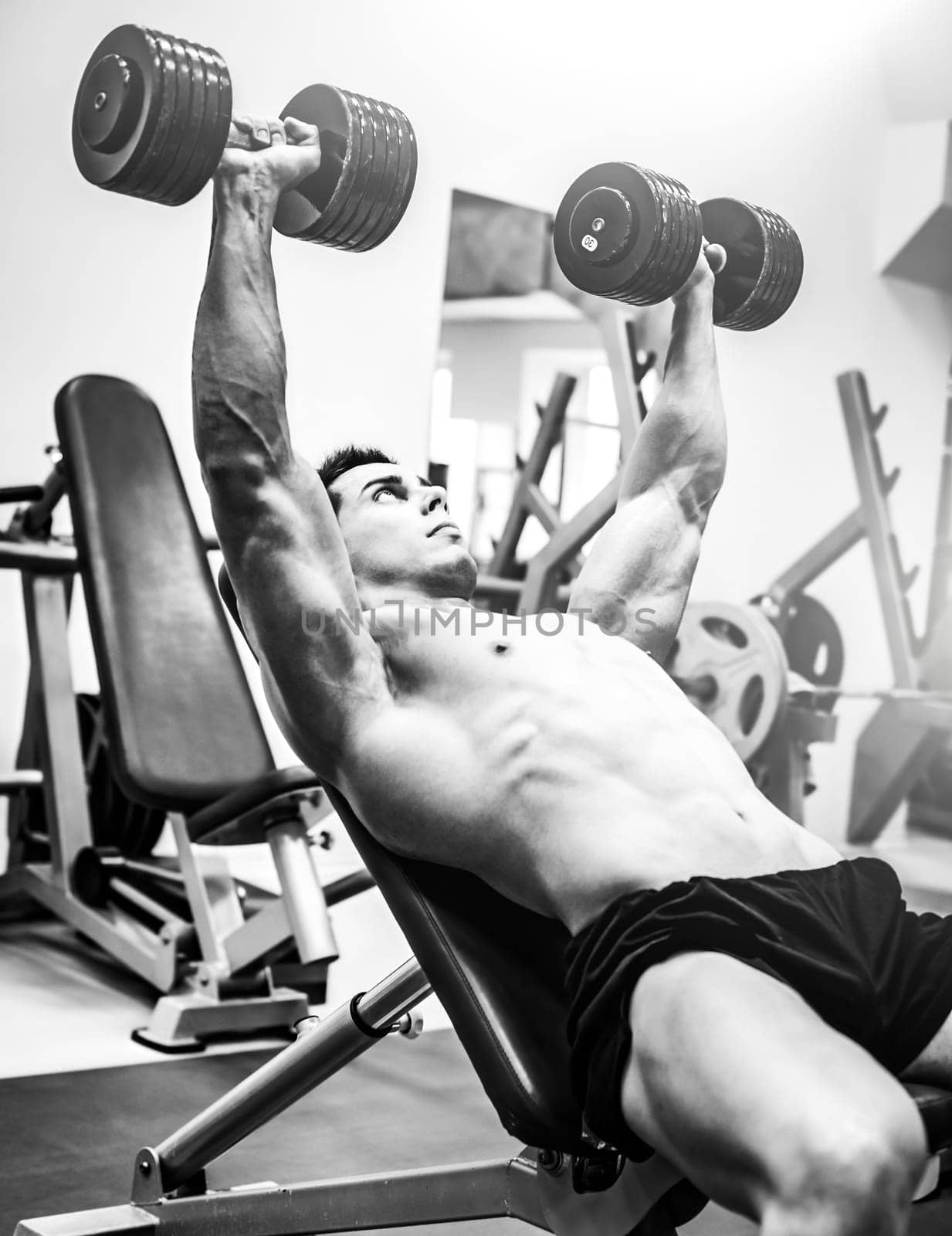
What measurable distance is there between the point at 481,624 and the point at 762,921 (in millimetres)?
568

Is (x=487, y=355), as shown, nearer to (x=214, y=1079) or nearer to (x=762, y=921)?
(x=214, y=1079)

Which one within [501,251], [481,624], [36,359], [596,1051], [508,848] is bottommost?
[596,1051]

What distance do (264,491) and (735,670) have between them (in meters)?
3.30

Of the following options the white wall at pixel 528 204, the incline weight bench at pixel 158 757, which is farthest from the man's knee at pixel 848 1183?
the white wall at pixel 528 204

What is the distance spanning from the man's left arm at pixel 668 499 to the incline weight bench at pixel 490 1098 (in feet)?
1.58

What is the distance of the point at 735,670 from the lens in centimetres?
456

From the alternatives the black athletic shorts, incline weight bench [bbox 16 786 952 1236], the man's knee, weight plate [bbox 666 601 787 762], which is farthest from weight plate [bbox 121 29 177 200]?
weight plate [bbox 666 601 787 762]

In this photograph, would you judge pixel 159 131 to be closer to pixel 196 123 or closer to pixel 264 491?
pixel 196 123

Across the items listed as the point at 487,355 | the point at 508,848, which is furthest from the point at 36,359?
the point at 508,848

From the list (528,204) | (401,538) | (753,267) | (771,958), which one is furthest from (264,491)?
(528,204)

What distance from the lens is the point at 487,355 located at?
16.6 feet

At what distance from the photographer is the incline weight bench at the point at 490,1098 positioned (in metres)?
1.31

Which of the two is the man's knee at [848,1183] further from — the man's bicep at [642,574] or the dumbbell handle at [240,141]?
the dumbbell handle at [240,141]

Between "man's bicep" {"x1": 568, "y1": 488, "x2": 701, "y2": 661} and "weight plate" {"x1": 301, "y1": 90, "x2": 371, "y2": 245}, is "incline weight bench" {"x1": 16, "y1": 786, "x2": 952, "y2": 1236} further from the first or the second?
"weight plate" {"x1": 301, "y1": 90, "x2": 371, "y2": 245}
